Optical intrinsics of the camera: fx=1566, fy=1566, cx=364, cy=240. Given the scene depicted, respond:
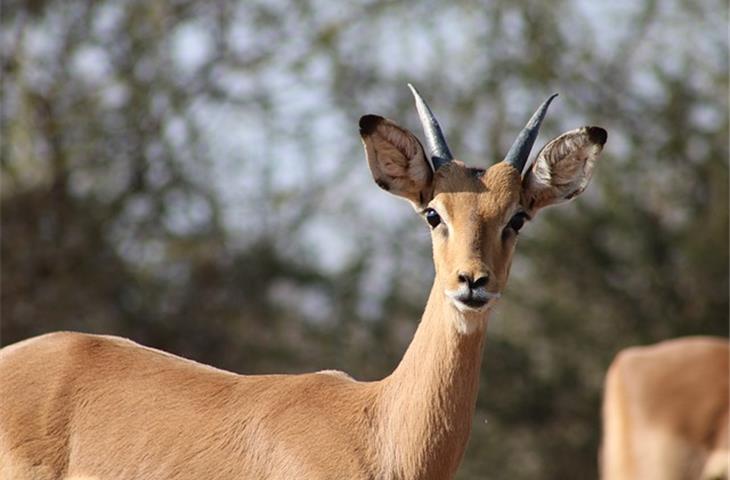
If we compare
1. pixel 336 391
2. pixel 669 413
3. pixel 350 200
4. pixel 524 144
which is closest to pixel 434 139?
pixel 524 144

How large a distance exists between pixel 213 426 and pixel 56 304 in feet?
42.8

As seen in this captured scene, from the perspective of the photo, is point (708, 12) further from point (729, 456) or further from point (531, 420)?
point (729, 456)

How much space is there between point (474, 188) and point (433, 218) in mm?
225

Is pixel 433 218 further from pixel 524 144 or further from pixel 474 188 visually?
pixel 524 144

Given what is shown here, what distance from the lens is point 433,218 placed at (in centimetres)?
692

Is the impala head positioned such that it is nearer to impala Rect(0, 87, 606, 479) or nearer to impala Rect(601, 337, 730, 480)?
impala Rect(0, 87, 606, 479)

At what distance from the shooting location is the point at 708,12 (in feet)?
73.4

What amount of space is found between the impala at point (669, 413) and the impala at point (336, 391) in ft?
23.7

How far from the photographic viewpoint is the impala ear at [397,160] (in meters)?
7.11

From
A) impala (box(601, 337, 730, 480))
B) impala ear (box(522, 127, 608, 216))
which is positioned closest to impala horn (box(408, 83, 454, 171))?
impala ear (box(522, 127, 608, 216))

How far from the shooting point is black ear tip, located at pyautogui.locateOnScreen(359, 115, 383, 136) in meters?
7.12

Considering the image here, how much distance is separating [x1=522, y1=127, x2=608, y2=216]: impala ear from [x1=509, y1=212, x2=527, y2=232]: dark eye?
13 centimetres

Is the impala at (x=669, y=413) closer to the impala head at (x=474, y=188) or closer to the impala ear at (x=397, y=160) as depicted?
the impala head at (x=474, y=188)

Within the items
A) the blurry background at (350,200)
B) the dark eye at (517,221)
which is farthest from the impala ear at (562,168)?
the blurry background at (350,200)
